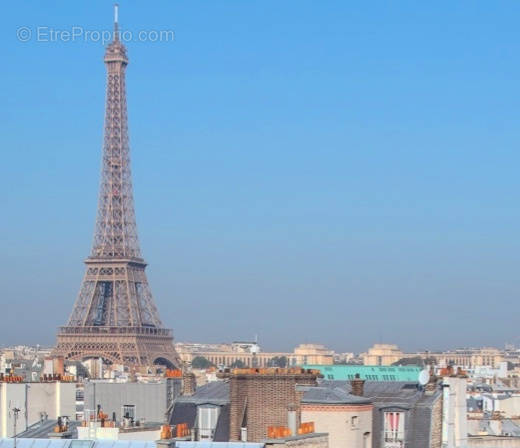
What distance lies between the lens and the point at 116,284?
165 m

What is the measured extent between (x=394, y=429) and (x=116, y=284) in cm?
14150

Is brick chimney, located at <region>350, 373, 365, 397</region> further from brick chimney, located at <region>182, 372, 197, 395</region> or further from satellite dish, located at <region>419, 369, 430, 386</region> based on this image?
brick chimney, located at <region>182, 372, 197, 395</region>

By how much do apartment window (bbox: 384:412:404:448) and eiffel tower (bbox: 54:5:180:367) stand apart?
13507cm

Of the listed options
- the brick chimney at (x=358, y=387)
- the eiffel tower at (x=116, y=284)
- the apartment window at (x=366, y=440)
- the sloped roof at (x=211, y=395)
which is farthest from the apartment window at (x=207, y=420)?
the eiffel tower at (x=116, y=284)

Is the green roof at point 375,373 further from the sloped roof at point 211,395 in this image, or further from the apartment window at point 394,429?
the apartment window at point 394,429

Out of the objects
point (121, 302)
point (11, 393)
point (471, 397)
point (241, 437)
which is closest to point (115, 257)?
point (121, 302)

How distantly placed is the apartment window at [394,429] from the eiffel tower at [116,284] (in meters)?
135

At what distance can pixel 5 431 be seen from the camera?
33.8 m

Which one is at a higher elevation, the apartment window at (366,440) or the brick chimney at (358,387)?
the brick chimney at (358,387)

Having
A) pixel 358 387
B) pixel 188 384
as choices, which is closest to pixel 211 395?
pixel 188 384

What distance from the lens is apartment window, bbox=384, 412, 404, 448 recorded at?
24969 millimetres

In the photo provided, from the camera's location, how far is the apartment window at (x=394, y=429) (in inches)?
983

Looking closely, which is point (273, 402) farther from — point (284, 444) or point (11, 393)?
point (11, 393)

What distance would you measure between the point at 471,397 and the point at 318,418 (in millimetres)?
33735
